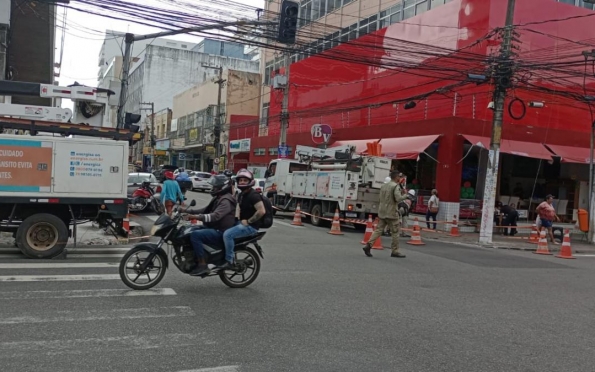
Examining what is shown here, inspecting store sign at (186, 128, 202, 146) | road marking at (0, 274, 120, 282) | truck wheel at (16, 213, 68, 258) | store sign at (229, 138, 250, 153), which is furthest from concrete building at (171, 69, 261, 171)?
road marking at (0, 274, 120, 282)

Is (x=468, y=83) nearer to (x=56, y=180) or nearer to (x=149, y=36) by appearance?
(x=149, y=36)

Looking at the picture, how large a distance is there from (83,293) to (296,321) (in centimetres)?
291

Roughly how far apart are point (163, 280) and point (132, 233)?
6.20 meters

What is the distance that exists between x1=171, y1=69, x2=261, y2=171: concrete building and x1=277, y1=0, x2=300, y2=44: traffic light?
107 feet

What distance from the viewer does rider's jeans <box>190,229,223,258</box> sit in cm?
693

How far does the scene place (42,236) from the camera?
363 inches

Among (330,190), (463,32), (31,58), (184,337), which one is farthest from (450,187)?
(31,58)

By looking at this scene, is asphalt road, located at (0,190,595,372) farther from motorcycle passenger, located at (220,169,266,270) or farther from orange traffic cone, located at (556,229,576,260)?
orange traffic cone, located at (556,229,576,260)

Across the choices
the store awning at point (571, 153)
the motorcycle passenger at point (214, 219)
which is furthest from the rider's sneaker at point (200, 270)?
the store awning at point (571, 153)

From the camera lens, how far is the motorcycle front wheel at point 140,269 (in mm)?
6848

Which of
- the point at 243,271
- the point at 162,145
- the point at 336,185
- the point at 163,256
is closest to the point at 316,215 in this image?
the point at 336,185

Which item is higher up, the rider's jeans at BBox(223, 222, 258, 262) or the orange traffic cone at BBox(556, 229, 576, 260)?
the rider's jeans at BBox(223, 222, 258, 262)

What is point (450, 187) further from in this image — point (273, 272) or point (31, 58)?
point (31, 58)

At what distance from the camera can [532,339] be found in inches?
218
